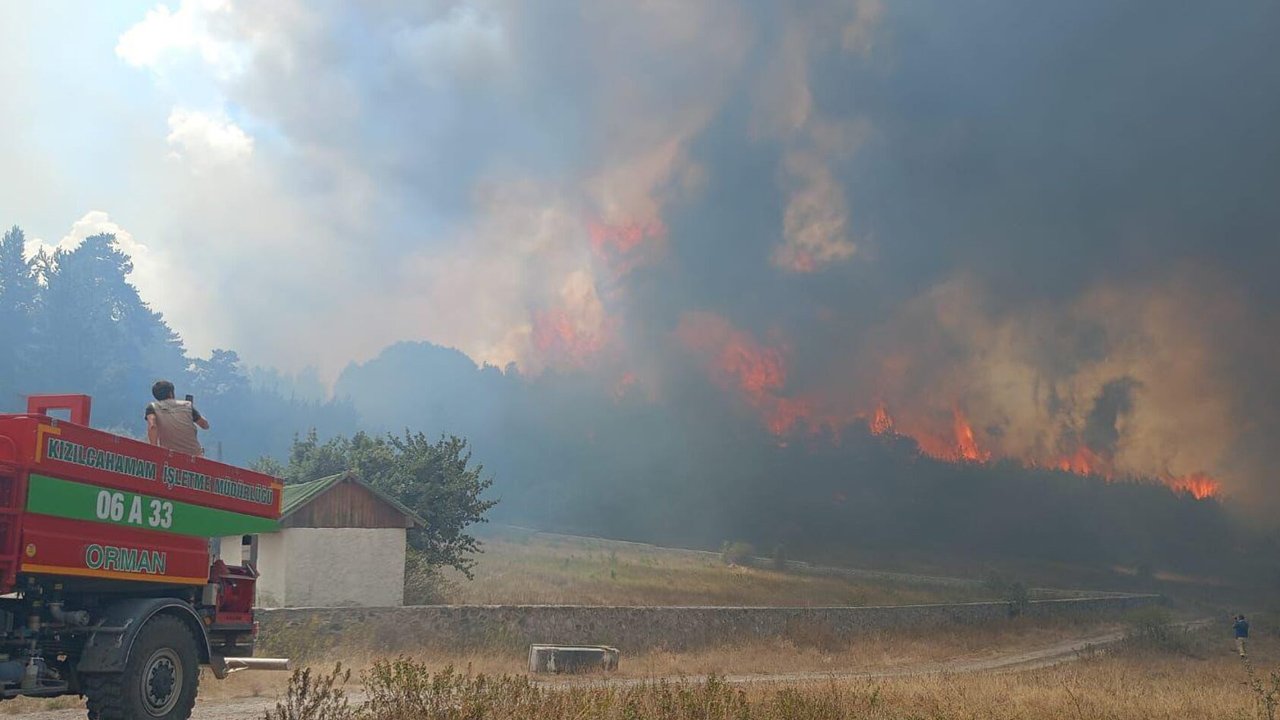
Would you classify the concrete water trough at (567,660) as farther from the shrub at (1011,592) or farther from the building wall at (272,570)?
the shrub at (1011,592)

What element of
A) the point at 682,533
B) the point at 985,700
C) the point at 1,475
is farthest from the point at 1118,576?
the point at 1,475

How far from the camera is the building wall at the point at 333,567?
1157 inches

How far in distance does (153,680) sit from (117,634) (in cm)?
75

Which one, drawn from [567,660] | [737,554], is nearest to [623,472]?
[737,554]

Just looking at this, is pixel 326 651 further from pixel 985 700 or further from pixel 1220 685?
pixel 1220 685

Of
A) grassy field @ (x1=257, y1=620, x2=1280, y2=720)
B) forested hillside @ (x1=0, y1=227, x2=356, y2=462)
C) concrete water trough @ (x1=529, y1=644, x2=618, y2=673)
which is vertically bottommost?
concrete water trough @ (x1=529, y1=644, x2=618, y2=673)

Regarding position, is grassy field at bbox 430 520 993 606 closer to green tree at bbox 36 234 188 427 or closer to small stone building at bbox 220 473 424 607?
small stone building at bbox 220 473 424 607

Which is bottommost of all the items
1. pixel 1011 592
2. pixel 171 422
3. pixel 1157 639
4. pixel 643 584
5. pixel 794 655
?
Answer: pixel 1157 639

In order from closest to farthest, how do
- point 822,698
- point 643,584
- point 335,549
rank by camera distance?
point 822,698
point 335,549
point 643,584

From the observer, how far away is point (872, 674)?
2608 cm

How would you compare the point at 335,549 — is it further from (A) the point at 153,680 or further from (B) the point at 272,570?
(A) the point at 153,680

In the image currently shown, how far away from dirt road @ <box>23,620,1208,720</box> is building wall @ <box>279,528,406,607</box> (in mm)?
11855

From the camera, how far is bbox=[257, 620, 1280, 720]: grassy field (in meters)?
10.9

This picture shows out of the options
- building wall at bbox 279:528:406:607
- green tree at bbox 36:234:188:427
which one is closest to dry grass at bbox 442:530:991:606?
building wall at bbox 279:528:406:607
